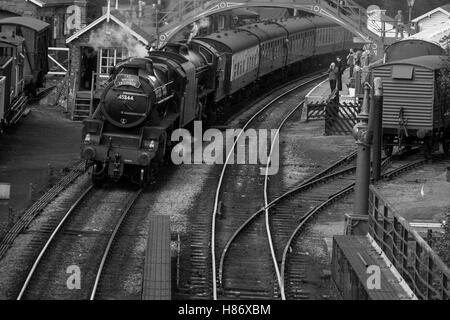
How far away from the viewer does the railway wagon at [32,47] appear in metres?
38.7

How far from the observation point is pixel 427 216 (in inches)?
829

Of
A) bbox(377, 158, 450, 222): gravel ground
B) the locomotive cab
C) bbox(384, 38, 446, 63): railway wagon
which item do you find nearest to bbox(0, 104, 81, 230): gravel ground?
the locomotive cab

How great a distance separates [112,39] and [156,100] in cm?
1360

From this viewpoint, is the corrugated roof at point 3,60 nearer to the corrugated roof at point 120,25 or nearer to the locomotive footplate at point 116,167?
the corrugated roof at point 120,25

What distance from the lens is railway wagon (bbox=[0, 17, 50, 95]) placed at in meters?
38.7

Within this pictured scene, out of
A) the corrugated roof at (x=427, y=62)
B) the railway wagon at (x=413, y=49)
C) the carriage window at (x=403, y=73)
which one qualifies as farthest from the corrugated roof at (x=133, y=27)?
the carriage window at (x=403, y=73)

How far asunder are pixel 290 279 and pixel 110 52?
21.4m

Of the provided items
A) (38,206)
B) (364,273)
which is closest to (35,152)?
(38,206)

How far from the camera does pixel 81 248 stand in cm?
1912
